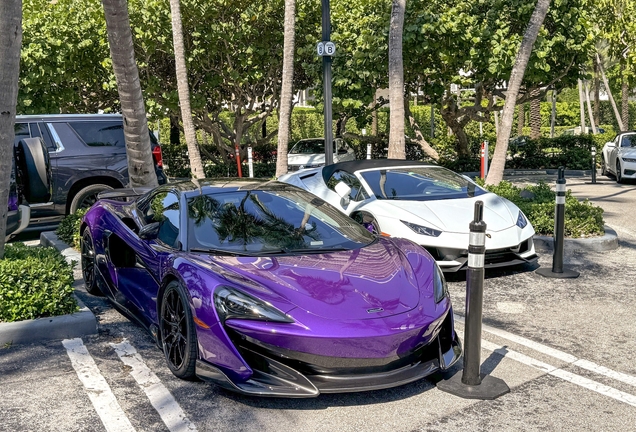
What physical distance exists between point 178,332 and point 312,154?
19.3 meters

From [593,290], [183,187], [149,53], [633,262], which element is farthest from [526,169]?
[183,187]

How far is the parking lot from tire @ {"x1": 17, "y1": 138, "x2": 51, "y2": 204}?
122cm

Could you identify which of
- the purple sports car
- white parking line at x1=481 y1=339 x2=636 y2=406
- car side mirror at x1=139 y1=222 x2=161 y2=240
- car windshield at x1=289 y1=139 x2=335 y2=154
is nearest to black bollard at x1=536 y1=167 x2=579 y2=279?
white parking line at x1=481 y1=339 x2=636 y2=406

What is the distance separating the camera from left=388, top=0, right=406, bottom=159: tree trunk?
47.2 ft

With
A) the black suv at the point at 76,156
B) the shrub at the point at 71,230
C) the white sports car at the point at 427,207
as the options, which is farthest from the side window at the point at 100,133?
the white sports car at the point at 427,207

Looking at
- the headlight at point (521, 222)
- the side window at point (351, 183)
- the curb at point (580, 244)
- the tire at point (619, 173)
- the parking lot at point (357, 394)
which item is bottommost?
the tire at point (619, 173)

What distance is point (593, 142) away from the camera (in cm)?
2480

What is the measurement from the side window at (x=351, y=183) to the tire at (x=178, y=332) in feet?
13.3

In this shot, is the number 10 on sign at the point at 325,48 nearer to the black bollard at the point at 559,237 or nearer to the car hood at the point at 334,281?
the black bollard at the point at 559,237

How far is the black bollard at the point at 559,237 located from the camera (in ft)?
26.2

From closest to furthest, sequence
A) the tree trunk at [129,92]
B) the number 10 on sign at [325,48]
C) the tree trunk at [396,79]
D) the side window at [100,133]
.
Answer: the tree trunk at [129,92], the side window at [100,133], the number 10 on sign at [325,48], the tree trunk at [396,79]

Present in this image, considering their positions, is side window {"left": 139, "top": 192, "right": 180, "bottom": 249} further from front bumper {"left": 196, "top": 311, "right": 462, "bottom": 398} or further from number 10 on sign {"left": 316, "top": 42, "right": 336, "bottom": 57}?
number 10 on sign {"left": 316, "top": 42, "right": 336, "bottom": 57}

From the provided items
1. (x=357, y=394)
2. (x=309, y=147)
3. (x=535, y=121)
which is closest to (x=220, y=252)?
(x=357, y=394)

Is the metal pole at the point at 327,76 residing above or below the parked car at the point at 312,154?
above
